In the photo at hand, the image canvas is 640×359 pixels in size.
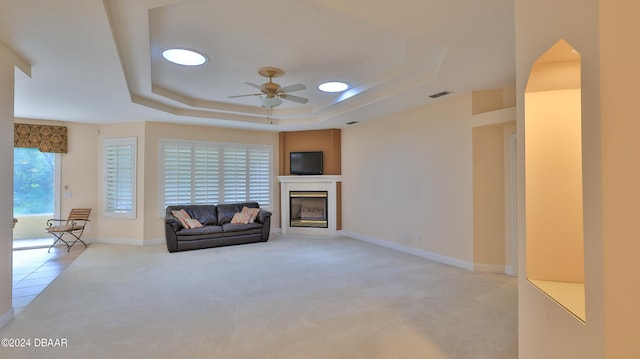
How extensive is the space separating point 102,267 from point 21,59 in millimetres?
3135

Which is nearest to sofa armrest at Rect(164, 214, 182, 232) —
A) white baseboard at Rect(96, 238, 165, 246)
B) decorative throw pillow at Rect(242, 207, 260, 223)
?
white baseboard at Rect(96, 238, 165, 246)

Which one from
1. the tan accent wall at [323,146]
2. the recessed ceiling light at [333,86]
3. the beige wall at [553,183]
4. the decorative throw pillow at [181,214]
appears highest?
the recessed ceiling light at [333,86]

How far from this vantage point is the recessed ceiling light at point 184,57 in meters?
3.61

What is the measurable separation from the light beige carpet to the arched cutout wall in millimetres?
960

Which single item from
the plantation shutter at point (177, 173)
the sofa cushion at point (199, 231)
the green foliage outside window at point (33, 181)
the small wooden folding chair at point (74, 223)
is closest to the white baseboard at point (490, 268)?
the sofa cushion at point (199, 231)

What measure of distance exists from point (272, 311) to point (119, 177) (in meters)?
5.48

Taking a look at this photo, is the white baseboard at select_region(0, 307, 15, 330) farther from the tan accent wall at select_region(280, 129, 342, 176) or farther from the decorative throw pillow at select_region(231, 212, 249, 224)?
the tan accent wall at select_region(280, 129, 342, 176)

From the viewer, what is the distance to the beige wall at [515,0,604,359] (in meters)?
1.22

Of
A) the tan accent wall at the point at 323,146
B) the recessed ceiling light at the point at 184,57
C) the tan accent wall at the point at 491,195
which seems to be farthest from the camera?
the tan accent wall at the point at 323,146

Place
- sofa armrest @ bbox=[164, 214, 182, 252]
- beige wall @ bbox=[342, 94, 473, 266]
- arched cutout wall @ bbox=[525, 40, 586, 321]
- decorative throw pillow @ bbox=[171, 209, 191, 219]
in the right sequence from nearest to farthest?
arched cutout wall @ bbox=[525, 40, 586, 321]
beige wall @ bbox=[342, 94, 473, 266]
sofa armrest @ bbox=[164, 214, 182, 252]
decorative throw pillow @ bbox=[171, 209, 191, 219]

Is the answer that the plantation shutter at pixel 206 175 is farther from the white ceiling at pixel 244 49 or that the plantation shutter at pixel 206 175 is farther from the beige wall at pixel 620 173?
the beige wall at pixel 620 173

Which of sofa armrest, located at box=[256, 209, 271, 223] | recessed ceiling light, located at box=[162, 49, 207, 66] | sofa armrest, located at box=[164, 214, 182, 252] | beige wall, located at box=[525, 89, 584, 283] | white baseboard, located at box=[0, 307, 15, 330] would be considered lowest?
white baseboard, located at box=[0, 307, 15, 330]

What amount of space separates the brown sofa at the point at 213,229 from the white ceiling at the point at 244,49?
221 centimetres

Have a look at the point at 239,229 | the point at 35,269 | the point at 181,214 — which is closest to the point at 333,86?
the point at 239,229
